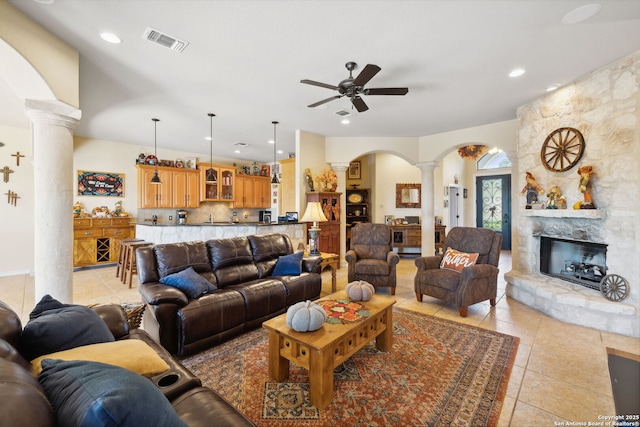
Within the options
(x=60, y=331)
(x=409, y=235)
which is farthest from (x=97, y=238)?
(x=409, y=235)

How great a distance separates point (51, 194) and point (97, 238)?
165 inches

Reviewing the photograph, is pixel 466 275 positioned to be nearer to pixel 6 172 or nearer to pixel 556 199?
pixel 556 199

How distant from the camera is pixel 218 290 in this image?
282 centimetres

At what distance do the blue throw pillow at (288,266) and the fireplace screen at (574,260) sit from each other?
3.47m

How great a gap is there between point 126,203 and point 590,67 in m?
8.44

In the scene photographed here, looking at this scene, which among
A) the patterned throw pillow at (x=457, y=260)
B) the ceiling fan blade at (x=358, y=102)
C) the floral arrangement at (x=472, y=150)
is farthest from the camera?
the floral arrangement at (x=472, y=150)

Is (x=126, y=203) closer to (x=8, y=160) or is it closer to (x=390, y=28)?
(x=8, y=160)

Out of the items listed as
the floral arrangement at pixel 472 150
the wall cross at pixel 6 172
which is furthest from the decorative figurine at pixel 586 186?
the wall cross at pixel 6 172

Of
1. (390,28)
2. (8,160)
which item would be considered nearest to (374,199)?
(390,28)

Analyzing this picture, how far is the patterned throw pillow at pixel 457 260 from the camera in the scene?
11.7 feet

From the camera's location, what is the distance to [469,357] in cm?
238

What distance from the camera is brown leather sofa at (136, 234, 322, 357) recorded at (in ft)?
7.66

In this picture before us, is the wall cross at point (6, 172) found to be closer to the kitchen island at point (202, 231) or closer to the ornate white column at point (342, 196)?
the kitchen island at point (202, 231)

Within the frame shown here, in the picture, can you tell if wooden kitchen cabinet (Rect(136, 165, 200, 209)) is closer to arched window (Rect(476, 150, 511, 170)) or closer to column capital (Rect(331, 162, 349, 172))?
column capital (Rect(331, 162, 349, 172))
